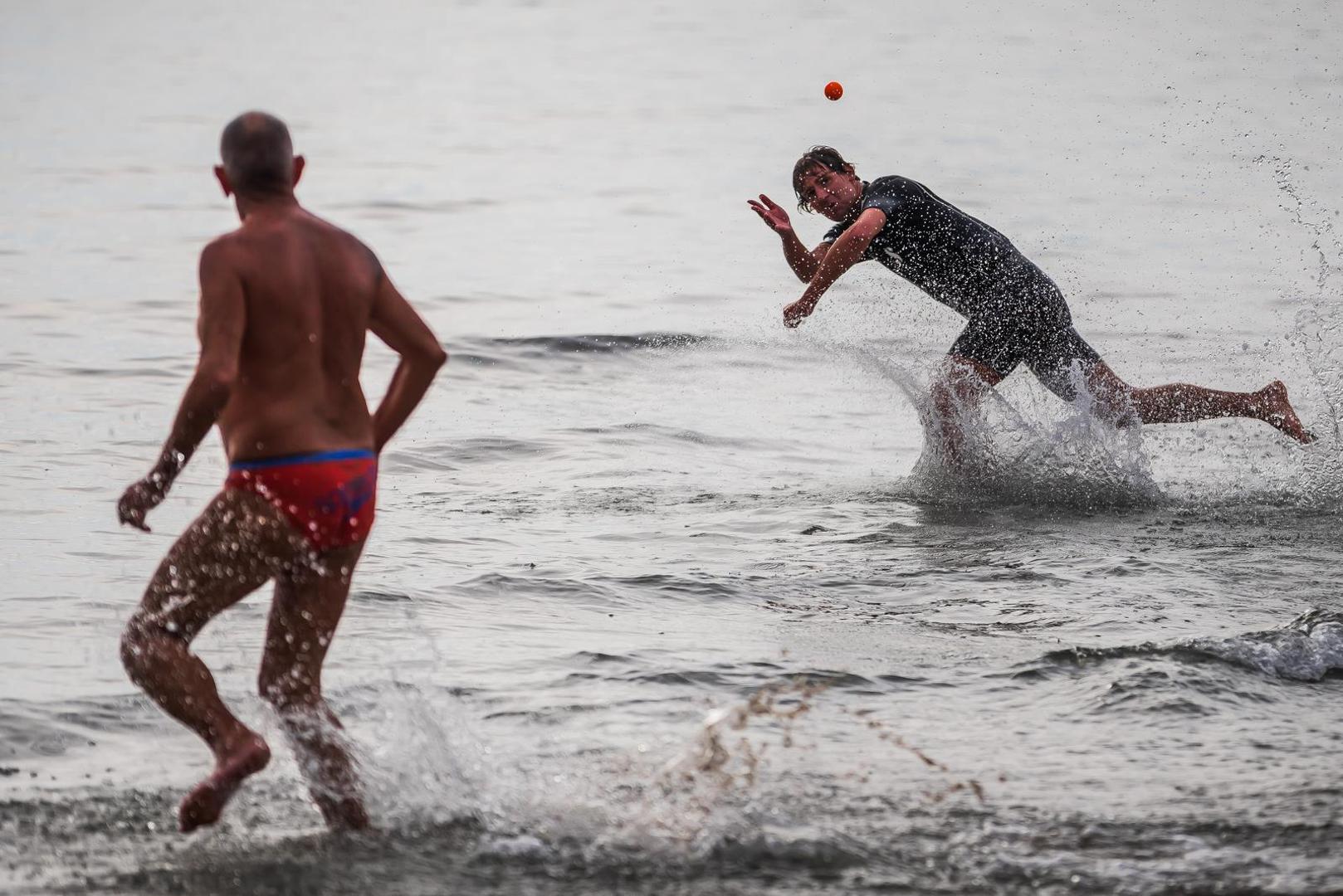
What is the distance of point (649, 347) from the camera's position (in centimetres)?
1354

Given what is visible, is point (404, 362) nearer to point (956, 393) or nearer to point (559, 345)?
point (956, 393)

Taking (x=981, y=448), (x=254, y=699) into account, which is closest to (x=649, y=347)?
(x=981, y=448)

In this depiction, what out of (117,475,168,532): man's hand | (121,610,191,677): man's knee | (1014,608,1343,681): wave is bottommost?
(1014,608,1343,681): wave

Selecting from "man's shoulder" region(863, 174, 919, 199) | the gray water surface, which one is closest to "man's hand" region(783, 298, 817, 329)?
"man's shoulder" region(863, 174, 919, 199)

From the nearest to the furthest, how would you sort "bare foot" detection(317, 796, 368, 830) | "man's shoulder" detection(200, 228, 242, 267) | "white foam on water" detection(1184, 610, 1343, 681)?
A: 1. "man's shoulder" detection(200, 228, 242, 267)
2. "bare foot" detection(317, 796, 368, 830)
3. "white foam on water" detection(1184, 610, 1343, 681)

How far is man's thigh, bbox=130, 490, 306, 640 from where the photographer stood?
14.9 feet

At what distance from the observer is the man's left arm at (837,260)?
28.3 ft

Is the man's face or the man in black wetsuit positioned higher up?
the man's face

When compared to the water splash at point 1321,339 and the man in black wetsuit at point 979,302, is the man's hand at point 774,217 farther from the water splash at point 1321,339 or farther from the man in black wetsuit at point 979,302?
the water splash at point 1321,339

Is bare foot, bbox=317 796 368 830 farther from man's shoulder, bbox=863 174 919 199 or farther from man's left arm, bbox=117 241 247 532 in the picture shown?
man's shoulder, bbox=863 174 919 199

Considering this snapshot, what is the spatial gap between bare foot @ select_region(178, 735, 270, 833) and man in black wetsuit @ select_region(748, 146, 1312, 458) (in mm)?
4891

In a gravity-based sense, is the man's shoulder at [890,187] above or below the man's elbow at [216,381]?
above

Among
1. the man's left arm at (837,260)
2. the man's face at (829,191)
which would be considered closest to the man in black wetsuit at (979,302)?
the man's face at (829,191)

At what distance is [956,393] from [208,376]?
5.31m
